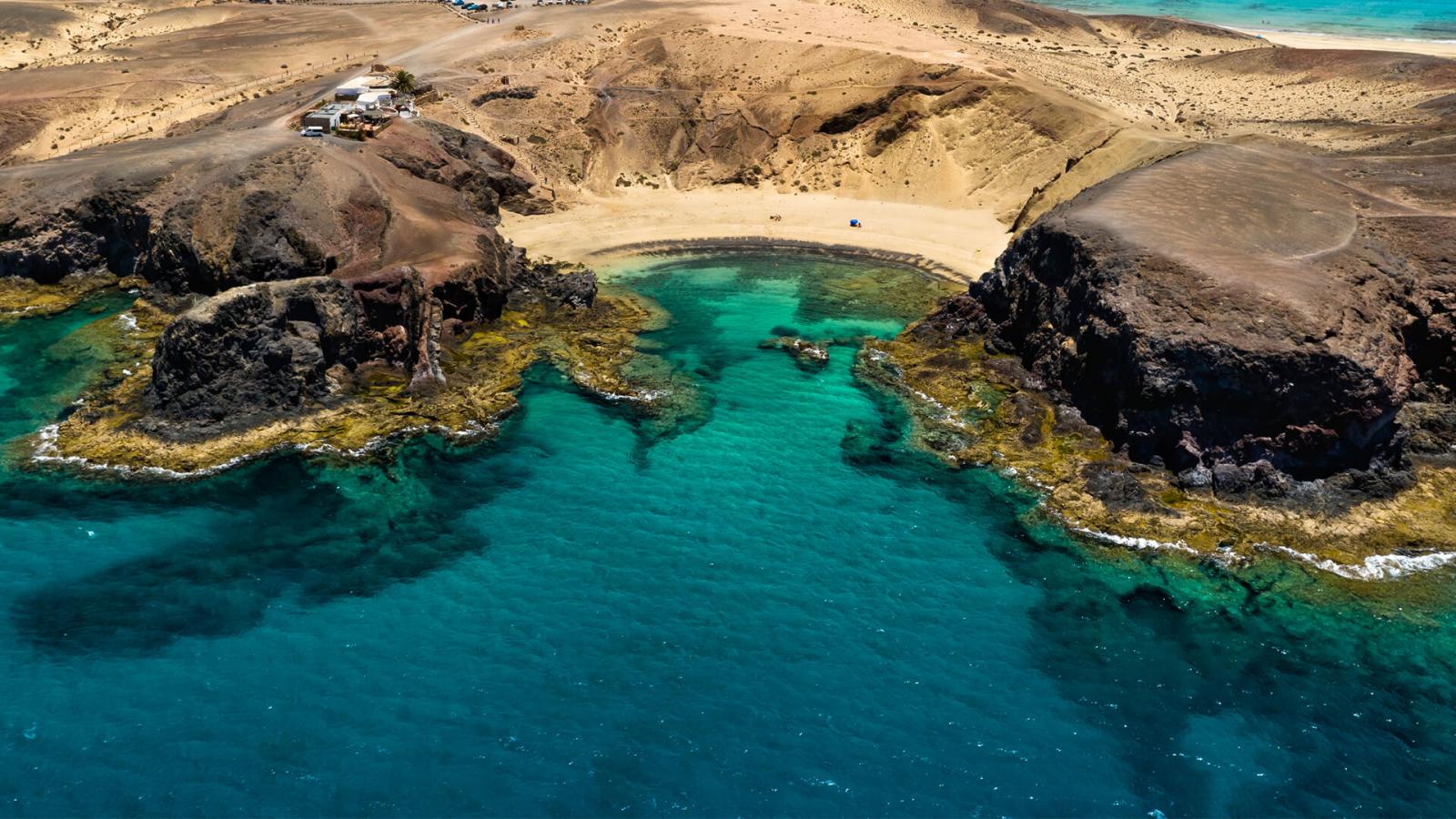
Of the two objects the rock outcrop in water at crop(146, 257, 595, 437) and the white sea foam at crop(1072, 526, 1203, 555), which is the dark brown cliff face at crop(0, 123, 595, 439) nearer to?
the rock outcrop in water at crop(146, 257, 595, 437)

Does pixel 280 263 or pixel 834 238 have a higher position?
pixel 280 263

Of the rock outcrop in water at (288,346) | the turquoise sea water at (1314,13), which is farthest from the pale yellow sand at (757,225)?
the turquoise sea water at (1314,13)

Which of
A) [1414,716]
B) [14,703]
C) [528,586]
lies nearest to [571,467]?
[528,586]

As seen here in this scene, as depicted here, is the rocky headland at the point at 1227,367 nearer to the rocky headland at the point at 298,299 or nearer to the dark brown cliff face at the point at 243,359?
the rocky headland at the point at 298,299

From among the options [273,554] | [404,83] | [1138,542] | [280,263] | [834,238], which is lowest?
[273,554]

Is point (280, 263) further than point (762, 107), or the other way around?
point (762, 107)

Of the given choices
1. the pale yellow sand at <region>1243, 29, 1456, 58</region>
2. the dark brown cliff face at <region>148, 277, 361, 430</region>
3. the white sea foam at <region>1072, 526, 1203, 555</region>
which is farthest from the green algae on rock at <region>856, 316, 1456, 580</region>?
the pale yellow sand at <region>1243, 29, 1456, 58</region>

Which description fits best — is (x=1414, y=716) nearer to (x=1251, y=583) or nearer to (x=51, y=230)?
(x=1251, y=583)

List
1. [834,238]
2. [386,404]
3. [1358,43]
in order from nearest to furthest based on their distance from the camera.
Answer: [386,404], [834,238], [1358,43]

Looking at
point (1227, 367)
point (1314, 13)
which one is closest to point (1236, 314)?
point (1227, 367)

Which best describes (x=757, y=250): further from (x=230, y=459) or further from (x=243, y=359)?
(x=230, y=459)
